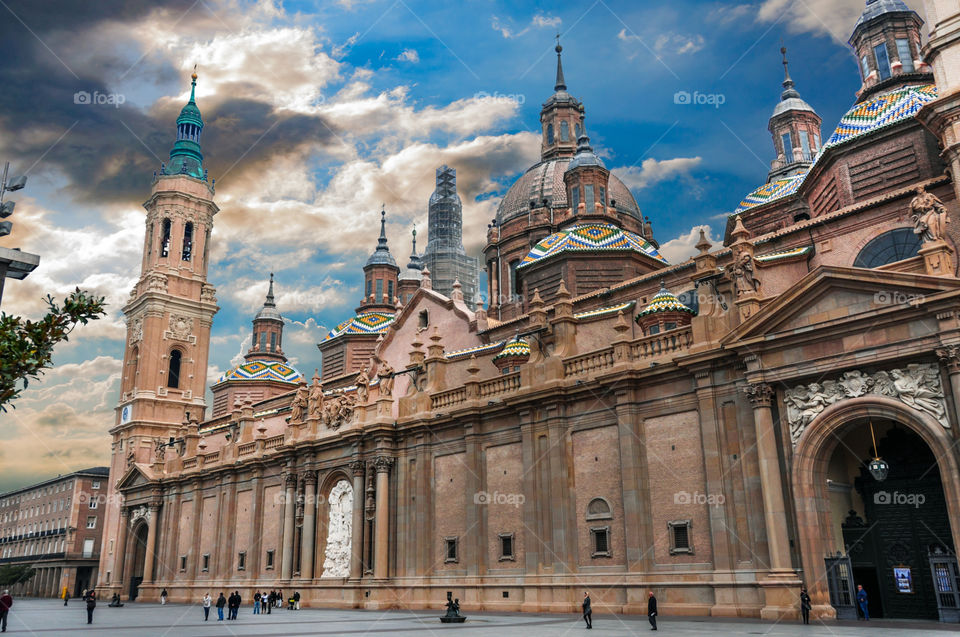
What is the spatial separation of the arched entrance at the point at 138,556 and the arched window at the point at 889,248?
49.2 meters

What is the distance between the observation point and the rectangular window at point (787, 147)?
5124cm

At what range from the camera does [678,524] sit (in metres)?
24.8

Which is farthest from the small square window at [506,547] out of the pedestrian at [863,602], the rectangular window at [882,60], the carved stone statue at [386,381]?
the rectangular window at [882,60]

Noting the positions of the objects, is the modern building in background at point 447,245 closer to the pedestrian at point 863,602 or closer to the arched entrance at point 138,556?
the arched entrance at point 138,556

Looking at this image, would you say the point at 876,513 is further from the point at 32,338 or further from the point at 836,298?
the point at 32,338

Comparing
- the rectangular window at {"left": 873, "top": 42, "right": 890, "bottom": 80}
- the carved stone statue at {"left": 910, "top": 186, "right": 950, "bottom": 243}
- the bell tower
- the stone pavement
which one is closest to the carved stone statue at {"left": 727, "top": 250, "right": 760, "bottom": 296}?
the carved stone statue at {"left": 910, "top": 186, "right": 950, "bottom": 243}

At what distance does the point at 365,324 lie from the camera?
68625 millimetres

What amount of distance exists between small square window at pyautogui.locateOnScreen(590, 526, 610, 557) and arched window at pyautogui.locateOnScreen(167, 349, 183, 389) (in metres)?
53.7

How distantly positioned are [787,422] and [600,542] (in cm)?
813

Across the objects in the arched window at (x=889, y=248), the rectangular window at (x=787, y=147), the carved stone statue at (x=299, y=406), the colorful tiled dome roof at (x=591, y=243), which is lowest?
the carved stone statue at (x=299, y=406)

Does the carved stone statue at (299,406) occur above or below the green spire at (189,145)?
below

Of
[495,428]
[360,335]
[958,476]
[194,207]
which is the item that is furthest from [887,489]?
[194,207]

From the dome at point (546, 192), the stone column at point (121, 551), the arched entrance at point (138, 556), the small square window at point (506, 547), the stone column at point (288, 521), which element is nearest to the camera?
the small square window at point (506, 547)

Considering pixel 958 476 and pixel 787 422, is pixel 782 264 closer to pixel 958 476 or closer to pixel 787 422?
pixel 787 422
